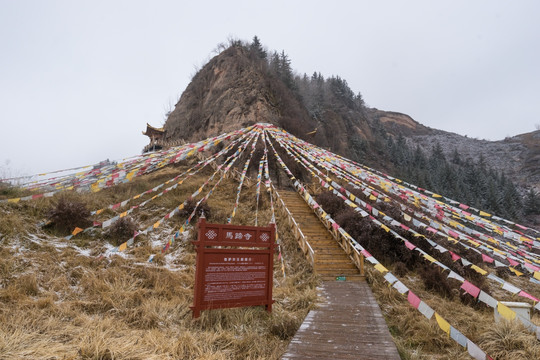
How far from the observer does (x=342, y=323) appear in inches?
226

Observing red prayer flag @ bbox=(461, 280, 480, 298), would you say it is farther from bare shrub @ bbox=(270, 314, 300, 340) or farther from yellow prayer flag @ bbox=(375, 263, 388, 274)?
bare shrub @ bbox=(270, 314, 300, 340)

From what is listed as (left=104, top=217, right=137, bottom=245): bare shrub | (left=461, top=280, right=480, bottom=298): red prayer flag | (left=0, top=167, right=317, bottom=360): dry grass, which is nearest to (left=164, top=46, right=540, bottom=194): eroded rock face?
(left=104, top=217, right=137, bottom=245): bare shrub

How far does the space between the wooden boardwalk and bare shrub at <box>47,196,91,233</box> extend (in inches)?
358

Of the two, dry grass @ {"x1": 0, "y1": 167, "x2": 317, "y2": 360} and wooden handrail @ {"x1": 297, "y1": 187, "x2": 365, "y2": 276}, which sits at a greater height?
dry grass @ {"x1": 0, "y1": 167, "x2": 317, "y2": 360}

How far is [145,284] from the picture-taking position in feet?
24.8

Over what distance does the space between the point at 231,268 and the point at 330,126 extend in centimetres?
4612

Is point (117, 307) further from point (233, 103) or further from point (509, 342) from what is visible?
point (233, 103)

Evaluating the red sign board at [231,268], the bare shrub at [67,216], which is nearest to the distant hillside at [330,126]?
the bare shrub at [67,216]

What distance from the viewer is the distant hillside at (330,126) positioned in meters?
28.8

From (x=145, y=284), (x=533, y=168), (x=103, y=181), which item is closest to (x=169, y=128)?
(x=103, y=181)

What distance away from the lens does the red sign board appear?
5.62 metres

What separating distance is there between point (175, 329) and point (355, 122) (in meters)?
59.7

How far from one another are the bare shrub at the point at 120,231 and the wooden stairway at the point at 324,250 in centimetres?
728

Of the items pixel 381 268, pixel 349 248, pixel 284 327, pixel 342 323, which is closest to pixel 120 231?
pixel 284 327
